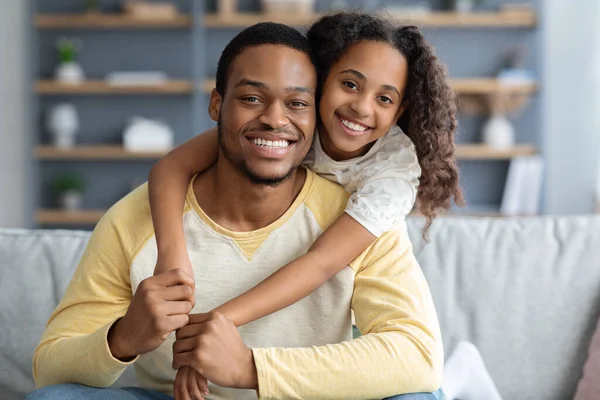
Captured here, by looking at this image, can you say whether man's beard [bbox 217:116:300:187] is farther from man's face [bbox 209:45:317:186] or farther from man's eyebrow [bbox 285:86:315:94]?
man's eyebrow [bbox 285:86:315:94]

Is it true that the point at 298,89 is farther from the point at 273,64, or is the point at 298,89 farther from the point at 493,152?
the point at 493,152

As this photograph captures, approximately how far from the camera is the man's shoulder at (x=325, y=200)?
5.52 feet

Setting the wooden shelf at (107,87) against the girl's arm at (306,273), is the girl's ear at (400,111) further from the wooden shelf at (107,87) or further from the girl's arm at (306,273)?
the wooden shelf at (107,87)

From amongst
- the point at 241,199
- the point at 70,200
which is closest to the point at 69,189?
the point at 70,200

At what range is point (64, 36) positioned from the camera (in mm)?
5711

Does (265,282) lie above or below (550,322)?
above

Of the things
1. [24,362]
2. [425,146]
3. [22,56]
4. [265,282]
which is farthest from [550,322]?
[22,56]

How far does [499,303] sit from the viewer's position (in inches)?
82.0

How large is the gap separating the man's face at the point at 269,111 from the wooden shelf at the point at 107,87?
3937 millimetres


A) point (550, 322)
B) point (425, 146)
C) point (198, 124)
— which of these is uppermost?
point (425, 146)

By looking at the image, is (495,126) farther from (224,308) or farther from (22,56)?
(224,308)

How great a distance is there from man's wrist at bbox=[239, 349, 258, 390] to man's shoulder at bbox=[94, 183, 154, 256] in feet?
1.22

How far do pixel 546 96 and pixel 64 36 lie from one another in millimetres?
3306

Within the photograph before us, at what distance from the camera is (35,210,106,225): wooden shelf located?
5488 millimetres
